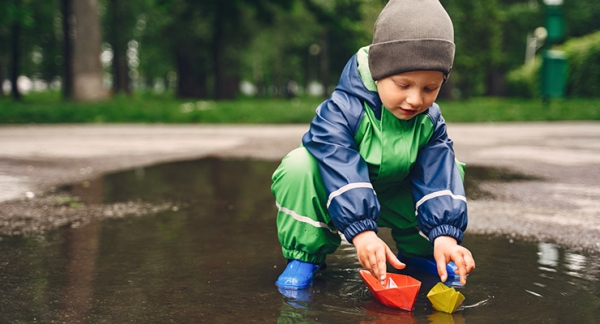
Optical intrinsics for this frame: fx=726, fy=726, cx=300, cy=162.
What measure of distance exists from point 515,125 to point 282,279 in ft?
33.9

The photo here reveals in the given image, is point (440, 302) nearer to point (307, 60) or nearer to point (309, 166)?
point (309, 166)

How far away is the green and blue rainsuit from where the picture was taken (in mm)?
2457

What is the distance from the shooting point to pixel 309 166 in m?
2.56

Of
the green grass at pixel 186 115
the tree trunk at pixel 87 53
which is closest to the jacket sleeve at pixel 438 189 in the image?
the green grass at pixel 186 115

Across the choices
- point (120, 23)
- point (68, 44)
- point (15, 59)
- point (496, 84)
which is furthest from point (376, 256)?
point (496, 84)

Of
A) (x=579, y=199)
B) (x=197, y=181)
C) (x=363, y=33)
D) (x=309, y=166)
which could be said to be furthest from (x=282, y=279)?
(x=363, y=33)

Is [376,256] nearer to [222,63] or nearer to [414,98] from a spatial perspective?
[414,98]

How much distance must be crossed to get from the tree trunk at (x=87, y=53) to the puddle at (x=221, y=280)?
41.7 feet

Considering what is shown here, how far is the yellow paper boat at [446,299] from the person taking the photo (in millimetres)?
2225

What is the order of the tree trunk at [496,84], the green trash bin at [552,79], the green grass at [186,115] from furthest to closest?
the tree trunk at [496,84] → the green trash bin at [552,79] → the green grass at [186,115]

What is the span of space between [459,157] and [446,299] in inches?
205

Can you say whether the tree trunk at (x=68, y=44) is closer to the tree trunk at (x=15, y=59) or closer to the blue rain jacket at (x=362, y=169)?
the tree trunk at (x=15, y=59)

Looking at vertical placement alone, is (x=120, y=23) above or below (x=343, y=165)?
above

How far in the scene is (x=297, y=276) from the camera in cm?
257
